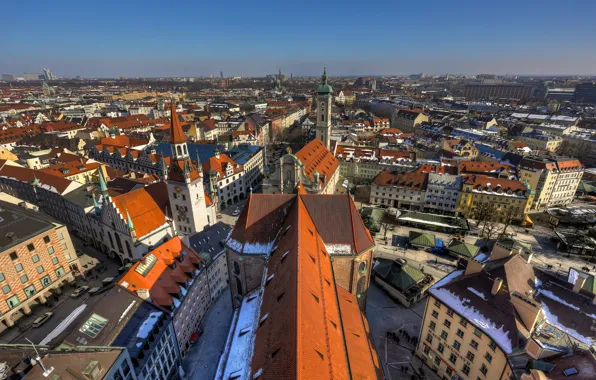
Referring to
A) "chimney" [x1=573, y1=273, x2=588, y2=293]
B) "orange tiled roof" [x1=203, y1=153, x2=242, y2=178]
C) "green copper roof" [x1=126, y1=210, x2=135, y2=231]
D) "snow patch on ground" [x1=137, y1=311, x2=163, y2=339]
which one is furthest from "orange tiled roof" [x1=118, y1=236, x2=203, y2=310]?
"chimney" [x1=573, y1=273, x2=588, y2=293]

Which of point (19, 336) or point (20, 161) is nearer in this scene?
point (19, 336)

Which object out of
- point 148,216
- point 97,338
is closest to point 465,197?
point 148,216

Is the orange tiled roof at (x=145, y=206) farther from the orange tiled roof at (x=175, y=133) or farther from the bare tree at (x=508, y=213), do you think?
the bare tree at (x=508, y=213)

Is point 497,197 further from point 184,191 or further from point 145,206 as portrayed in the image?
point 145,206

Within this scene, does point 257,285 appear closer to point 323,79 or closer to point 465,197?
point 465,197

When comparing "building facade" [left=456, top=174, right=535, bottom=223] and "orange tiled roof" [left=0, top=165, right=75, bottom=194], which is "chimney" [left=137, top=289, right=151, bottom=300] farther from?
"building facade" [left=456, top=174, right=535, bottom=223]

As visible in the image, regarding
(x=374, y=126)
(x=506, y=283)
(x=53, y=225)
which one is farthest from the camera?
(x=374, y=126)
